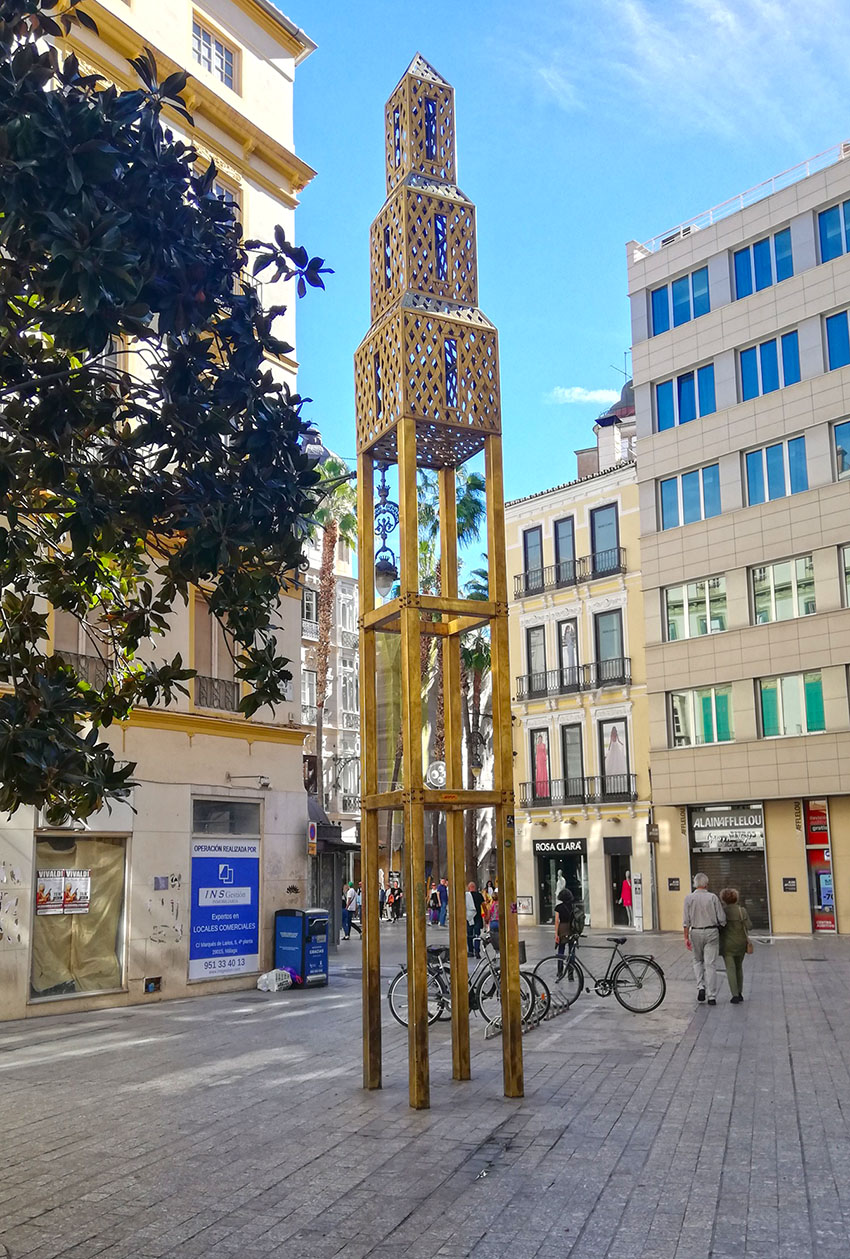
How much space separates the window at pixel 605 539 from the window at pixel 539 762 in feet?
20.7

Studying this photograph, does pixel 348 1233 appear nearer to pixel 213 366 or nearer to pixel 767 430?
pixel 213 366

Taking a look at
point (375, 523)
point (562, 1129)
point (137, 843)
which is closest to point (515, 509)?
point (137, 843)

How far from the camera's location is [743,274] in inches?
1441

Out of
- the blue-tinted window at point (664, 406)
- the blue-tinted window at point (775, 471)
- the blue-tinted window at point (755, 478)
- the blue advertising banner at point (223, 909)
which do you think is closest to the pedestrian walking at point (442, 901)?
the blue-tinted window at point (755, 478)

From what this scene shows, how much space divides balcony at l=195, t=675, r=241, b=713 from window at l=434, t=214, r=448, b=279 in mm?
10428

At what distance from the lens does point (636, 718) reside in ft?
134

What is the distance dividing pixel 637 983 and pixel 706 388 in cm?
2528

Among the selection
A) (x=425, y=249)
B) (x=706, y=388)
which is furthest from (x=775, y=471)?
(x=425, y=249)

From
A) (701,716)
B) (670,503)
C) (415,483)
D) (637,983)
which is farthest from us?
(670,503)

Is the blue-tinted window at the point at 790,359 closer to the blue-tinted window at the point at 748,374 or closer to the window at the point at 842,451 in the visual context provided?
the blue-tinted window at the point at 748,374

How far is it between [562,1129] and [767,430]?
29.2 m

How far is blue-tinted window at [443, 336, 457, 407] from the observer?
1078 centimetres

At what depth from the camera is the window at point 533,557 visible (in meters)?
45.1

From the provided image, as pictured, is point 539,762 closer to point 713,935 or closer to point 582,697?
point 582,697
